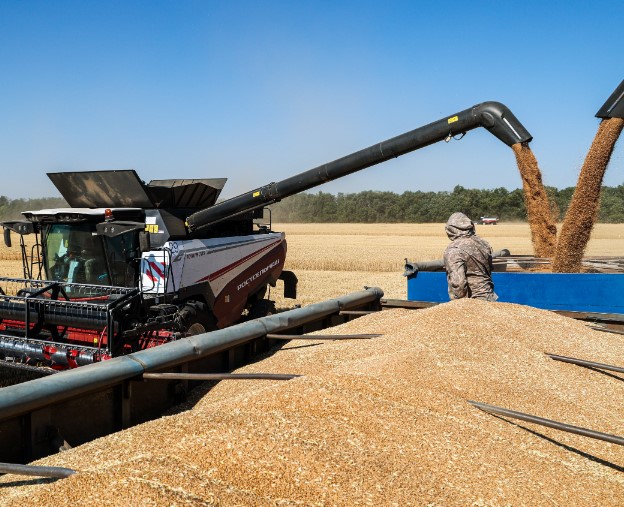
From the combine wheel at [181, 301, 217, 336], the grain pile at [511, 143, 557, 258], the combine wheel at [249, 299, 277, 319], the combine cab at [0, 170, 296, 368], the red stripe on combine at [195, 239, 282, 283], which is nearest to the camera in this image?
the combine cab at [0, 170, 296, 368]

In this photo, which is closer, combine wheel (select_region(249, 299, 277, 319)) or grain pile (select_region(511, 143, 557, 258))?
grain pile (select_region(511, 143, 557, 258))

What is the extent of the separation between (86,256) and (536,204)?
5602mm

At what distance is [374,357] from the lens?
450 centimetres

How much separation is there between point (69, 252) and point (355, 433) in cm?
539

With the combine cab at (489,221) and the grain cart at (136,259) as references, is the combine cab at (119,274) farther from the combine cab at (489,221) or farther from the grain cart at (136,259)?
the combine cab at (489,221)

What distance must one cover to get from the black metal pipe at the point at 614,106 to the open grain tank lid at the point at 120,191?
5100 millimetres

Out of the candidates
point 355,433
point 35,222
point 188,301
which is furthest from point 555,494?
point 35,222

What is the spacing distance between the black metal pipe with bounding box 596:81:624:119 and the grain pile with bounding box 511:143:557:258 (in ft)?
3.40

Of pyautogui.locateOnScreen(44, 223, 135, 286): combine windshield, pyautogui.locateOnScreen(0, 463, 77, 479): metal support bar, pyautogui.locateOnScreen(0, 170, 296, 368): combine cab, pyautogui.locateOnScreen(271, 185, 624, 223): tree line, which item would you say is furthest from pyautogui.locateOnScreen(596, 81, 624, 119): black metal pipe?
pyautogui.locateOnScreen(271, 185, 624, 223): tree line

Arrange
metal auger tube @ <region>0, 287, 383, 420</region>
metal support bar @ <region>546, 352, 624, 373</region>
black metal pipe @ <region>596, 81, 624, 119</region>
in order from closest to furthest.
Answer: metal auger tube @ <region>0, 287, 383, 420</region> < metal support bar @ <region>546, 352, 624, 373</region> < black metal pipe @ <region>596, 81, 624, 119</region>

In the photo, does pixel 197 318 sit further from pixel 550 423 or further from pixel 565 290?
pixel 550 423

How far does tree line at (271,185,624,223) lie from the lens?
6769cm

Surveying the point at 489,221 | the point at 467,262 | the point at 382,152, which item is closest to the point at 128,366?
the point at 467,262

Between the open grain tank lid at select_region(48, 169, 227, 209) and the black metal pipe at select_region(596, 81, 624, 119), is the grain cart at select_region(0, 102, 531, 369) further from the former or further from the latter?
the black metal pipe at select_region(596, 81, 624, 119)
